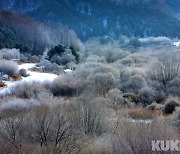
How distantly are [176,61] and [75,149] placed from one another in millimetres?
29011

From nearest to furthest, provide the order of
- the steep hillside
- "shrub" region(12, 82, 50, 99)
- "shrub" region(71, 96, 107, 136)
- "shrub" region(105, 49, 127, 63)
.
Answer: "shrub" region(71, 96, 107, 136) < "shrub" region(12, 82, 50, 99) < "shrub" region(105, 49, 127, 63) < the steep hillside

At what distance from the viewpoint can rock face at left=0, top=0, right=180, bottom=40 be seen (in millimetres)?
108000

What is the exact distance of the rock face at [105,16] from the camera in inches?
4252

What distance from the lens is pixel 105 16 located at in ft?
383

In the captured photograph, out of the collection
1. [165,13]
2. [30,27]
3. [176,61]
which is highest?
[165,13]

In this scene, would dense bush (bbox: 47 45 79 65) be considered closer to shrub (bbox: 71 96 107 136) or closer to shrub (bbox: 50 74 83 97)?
shrub (bbox: 50 74 83 97)

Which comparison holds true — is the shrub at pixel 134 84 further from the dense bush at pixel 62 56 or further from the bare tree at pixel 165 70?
the dense bush at pixel 62 56

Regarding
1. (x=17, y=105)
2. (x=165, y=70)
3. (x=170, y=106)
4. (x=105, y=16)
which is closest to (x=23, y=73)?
(x=165, y=70)

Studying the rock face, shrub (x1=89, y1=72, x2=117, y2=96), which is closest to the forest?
shrub (x1=89, y1=72, x2=117, y2=96)

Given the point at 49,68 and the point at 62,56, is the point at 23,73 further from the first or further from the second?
the point at 62,56

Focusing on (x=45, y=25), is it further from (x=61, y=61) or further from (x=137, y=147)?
(x=137, y=147)

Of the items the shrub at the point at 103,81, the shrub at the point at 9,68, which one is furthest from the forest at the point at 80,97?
the shrub at the point at 103,81

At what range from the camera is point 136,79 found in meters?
41.2

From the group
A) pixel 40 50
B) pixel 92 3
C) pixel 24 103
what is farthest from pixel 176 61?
pixel 92 3
